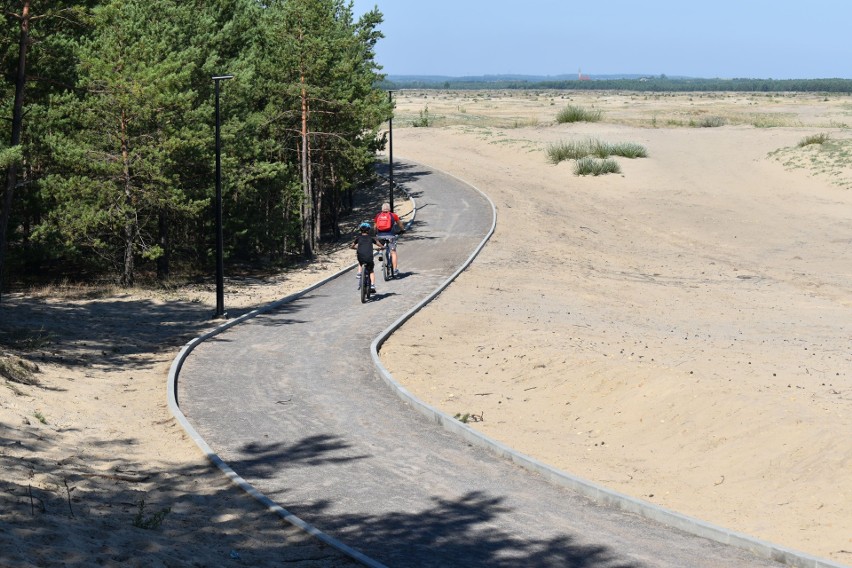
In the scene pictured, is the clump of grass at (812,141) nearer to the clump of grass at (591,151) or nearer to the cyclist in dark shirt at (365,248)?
the clump of grass at (591,151)

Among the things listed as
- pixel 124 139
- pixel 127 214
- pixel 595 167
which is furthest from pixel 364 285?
pixel 595 167

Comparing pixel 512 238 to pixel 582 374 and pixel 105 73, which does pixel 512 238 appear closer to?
pixel 105 73

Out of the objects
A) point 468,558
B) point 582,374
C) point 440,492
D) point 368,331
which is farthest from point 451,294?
point 468,558

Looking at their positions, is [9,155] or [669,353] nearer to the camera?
[9,155]

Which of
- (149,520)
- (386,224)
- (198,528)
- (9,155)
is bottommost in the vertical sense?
(198,528)

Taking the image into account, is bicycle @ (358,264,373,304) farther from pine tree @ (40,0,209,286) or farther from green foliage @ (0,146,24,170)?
green foliage @ (0,146,24,170)

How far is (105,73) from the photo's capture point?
26734 mm

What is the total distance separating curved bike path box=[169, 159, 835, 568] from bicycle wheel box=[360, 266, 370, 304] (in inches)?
110

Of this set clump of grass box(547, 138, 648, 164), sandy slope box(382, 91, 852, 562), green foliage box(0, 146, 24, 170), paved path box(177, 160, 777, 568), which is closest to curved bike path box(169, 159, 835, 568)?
paved path box(177, 160, 777, 568)

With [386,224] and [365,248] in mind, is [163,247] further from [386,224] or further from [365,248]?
[365,248]

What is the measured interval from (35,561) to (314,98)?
92.8ft

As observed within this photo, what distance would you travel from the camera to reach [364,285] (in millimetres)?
25500

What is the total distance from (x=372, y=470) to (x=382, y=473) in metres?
0.19

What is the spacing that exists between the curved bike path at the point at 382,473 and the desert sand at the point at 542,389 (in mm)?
640
